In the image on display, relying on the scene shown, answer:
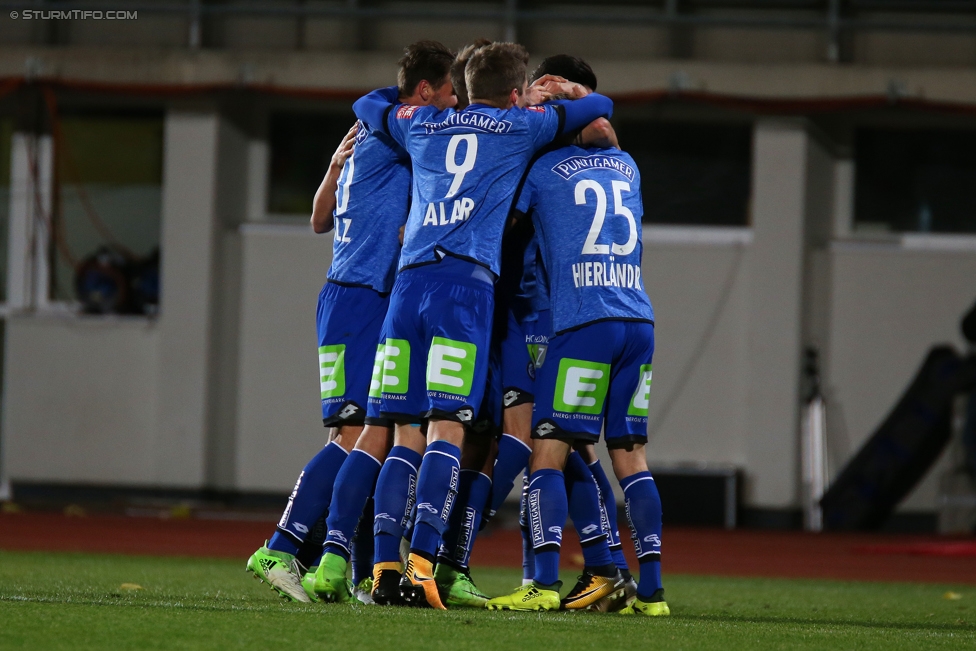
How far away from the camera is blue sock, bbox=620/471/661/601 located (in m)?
4.52

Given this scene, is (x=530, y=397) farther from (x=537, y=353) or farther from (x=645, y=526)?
(x=645, y=526)

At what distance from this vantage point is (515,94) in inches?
184

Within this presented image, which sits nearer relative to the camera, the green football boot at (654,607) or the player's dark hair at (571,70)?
the green football boot at (654,607)

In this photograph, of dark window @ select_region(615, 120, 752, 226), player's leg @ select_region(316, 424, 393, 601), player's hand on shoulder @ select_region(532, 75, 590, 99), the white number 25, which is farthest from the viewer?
dark window @ select_region(615, 120, 752, 226)

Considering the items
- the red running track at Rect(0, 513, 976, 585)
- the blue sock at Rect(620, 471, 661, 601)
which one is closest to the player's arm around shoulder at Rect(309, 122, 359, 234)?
the blue sock at Rect(620, 471, 661, 601)

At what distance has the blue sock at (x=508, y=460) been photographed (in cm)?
493

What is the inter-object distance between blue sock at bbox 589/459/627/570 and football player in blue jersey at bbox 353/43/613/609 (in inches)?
36.6

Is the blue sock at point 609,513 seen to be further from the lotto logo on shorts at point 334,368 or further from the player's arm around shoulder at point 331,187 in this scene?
the player's arm around shoulder at point 331,187

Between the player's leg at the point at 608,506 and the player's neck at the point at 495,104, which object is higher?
the player's neck at the point at 495,104

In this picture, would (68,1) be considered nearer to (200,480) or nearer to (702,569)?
(200,480)

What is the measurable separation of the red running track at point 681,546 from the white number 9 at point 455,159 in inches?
124

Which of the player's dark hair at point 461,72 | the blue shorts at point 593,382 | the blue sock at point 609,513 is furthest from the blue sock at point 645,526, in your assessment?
the player's dark hair at point 461,72

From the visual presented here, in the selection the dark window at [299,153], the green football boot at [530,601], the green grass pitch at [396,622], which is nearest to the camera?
the green grass pitch at [396,622]

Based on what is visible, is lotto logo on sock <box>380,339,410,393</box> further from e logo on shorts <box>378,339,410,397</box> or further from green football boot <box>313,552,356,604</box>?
green football boot <box>313,552,356,604</box>
